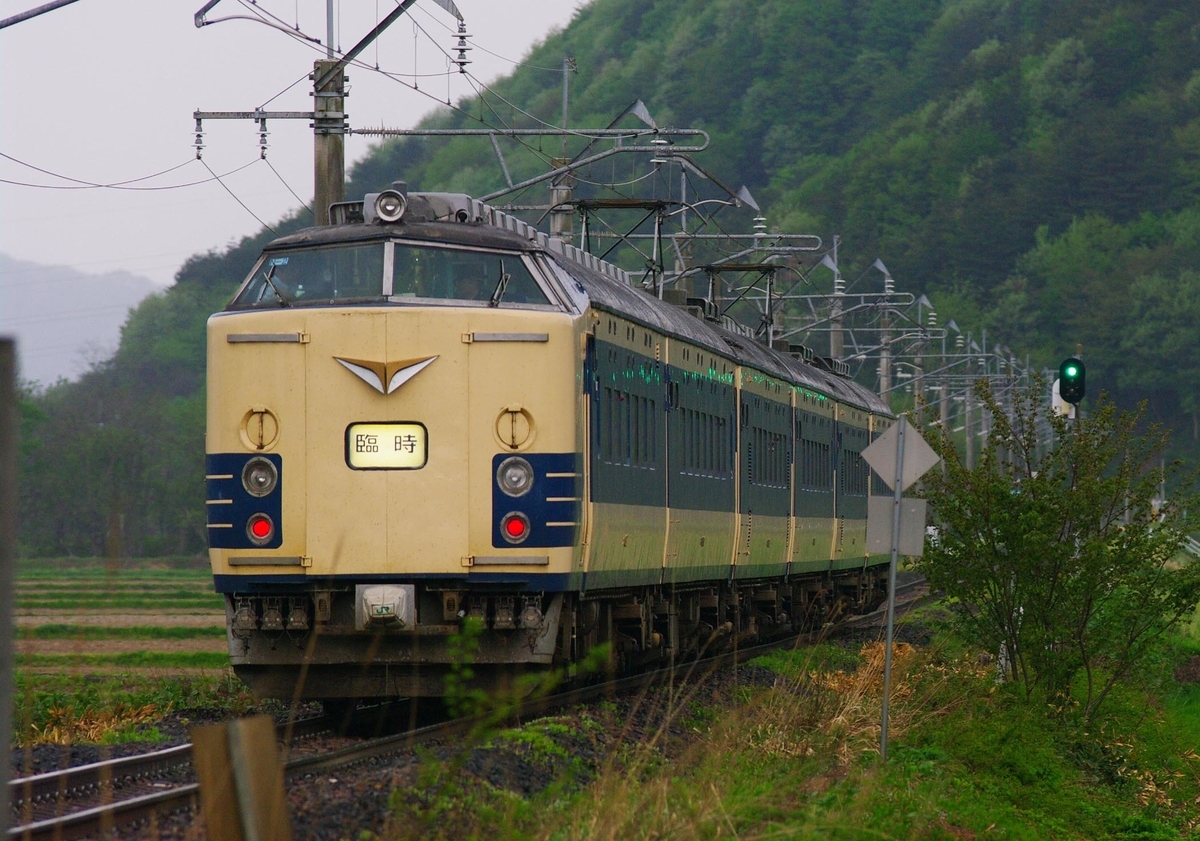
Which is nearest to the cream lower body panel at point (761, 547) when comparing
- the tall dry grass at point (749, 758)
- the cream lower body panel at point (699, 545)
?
the cream lower body panel at point (699, 545)

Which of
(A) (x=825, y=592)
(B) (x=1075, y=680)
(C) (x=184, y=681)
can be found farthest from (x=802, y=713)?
(A) (x=825, y=592)

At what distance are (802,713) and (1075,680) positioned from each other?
296 inches

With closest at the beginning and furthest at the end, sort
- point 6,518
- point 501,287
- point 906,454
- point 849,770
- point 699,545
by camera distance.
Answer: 1. point 6,518
2. point 849,770
3. point 501,287
4. point 906,454
5. point 699,545

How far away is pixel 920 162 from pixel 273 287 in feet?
369

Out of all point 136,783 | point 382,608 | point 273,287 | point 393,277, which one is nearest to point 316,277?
point 273,287

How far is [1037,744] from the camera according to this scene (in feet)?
51.4

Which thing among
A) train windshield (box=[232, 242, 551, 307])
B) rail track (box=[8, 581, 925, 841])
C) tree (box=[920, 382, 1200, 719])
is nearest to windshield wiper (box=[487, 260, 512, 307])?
train windshield (box=[232, 242, 551, 307])

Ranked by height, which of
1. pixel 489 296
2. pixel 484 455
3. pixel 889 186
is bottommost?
pixel 484 455

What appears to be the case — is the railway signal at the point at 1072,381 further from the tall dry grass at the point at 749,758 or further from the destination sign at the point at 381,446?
the destination sign at the point at 381,446

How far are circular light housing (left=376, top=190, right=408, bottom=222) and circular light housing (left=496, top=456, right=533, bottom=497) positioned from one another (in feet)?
6.54

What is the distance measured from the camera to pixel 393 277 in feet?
41.5

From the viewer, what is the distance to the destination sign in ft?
39.6

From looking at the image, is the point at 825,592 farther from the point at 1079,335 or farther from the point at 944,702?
the point at 1079,335

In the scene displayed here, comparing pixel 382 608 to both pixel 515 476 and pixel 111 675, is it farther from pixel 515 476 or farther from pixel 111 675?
pixel 111 675
